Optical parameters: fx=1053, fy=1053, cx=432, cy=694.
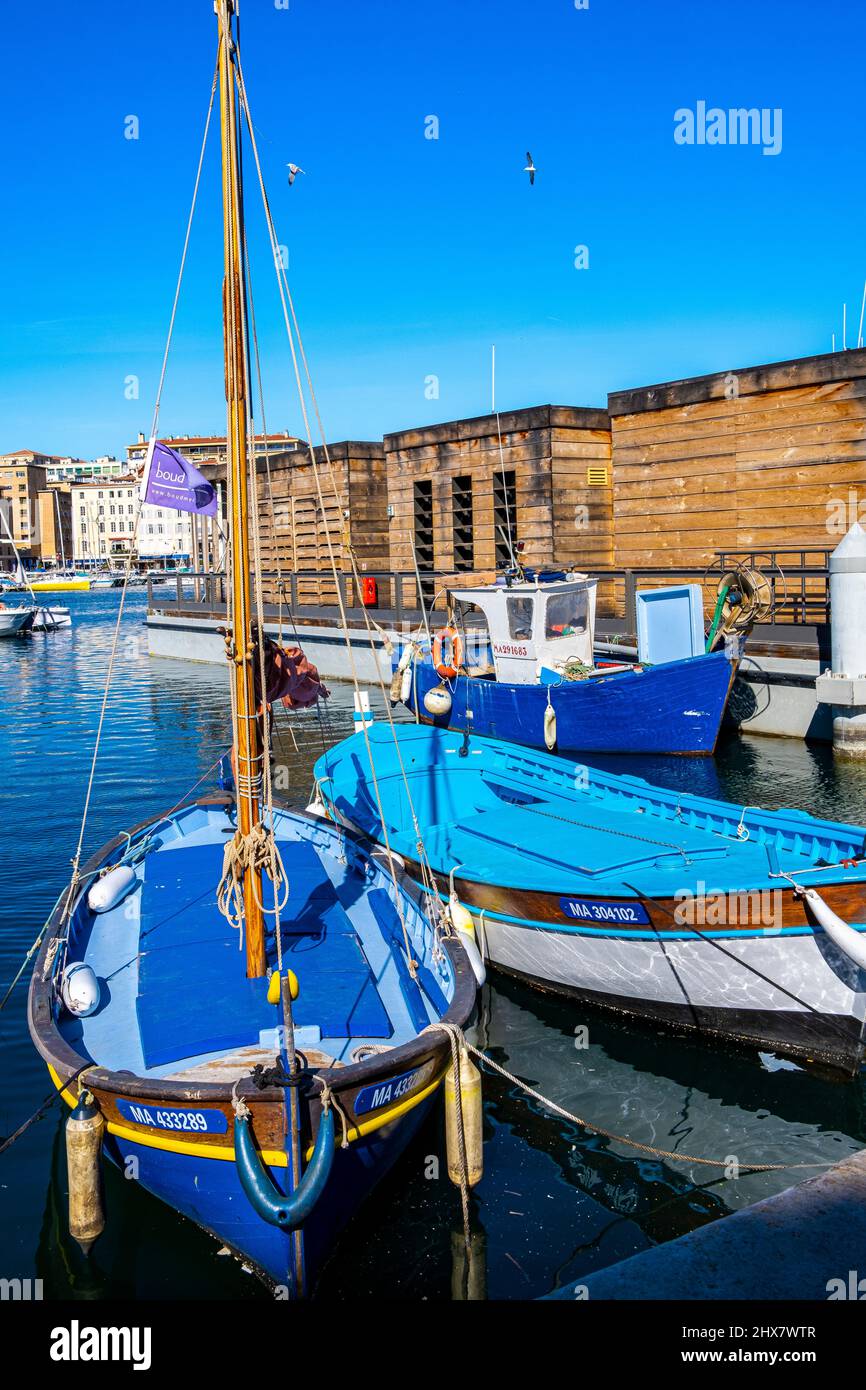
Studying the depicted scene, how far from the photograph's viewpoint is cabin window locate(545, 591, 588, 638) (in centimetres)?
1962

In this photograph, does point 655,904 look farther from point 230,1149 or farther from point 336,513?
point 336,513

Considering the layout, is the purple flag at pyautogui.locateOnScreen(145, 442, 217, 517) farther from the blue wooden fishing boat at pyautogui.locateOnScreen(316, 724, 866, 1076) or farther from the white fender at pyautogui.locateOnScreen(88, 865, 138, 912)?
the white fender at pyautogui.locateOnScreen(88, 865, 138, 912)

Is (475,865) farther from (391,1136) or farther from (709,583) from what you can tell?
(709,583)

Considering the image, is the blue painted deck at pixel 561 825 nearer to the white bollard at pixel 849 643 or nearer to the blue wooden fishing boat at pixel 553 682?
the blue wooden fishing boat at pixel 553 682

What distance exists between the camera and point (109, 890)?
30.8 feet

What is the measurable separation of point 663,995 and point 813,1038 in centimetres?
123

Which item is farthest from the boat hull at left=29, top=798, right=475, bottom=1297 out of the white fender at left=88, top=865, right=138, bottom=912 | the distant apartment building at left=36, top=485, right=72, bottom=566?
the distant apartment building at left=36, top=485, right=72, bottom=566

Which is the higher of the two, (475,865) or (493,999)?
(475,865)

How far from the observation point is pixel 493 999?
33.0 feet

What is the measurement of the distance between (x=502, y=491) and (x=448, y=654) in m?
9.20

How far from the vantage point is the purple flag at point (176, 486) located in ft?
33.6

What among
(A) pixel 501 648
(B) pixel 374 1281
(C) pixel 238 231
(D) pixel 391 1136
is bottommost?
(B) pixel 374 1281

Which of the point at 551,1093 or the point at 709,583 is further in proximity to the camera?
the point at 709,583
